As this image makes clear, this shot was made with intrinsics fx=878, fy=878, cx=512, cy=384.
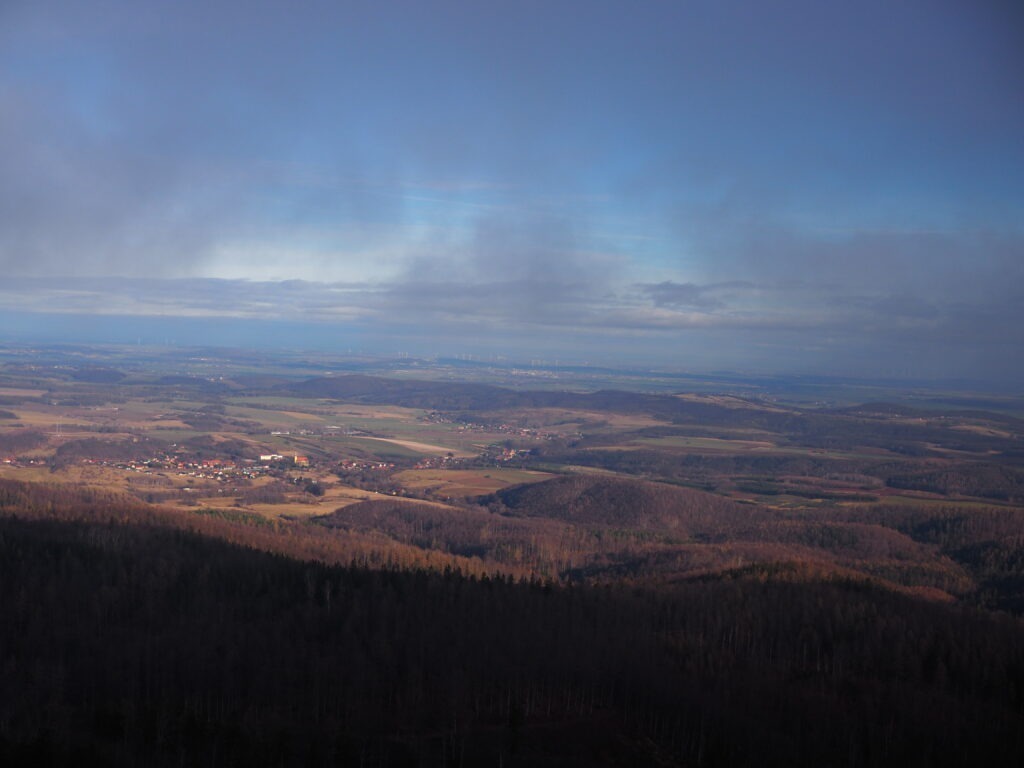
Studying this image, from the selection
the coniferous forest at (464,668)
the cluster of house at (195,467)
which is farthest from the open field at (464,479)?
the coniferous forest at (464,668)

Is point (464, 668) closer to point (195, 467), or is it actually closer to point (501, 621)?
point (501, 621)

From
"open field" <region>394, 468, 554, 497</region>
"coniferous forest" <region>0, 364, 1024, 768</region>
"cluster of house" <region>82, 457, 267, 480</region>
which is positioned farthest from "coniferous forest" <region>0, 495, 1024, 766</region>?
"cluster of house" <region>82, 457, 267, 480</region>

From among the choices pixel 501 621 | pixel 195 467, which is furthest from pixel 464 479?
pixel 501 621

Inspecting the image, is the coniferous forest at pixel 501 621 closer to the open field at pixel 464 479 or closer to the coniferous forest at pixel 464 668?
the coniferous forest at pixel 464 668

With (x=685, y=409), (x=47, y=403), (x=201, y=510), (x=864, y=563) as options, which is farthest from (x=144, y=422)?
(x=864, y=563)

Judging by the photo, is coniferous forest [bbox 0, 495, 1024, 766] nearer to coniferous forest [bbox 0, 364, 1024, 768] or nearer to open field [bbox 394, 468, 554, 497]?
coniferous forest [bbox 0, 364, 1024, 768]

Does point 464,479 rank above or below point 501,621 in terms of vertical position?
below

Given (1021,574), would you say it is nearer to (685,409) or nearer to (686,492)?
(686,492)

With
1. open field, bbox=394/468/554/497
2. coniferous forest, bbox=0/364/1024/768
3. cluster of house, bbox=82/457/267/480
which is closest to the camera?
coniferous forest, bbox=0/364/1024/768

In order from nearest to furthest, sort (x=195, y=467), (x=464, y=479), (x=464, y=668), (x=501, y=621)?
(x=464, y=668), (x=501, y=621), (x=464, y=479), (x=195, y=467)

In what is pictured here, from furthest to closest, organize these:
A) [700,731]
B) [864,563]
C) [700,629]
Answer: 1. [864,563]
2. [700,629]
3. [700,731]

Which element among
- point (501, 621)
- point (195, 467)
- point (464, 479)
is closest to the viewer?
point (501, 621)
